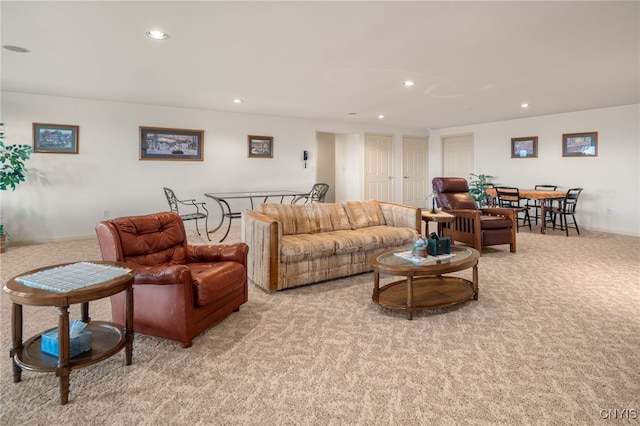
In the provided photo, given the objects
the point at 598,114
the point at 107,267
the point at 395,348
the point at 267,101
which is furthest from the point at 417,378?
the point at 598,114

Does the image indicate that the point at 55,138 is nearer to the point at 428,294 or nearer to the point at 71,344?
the point at 71,344

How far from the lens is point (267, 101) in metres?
6.02

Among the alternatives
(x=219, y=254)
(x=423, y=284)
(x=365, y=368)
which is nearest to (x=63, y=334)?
(x=219, y=254)

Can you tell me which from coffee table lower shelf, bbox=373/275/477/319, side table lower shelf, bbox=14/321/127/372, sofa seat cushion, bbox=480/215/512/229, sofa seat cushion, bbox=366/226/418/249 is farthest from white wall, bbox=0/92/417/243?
coffee table lower shelf, bbox=373/275/477/319

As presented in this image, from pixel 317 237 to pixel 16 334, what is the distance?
2.43 m

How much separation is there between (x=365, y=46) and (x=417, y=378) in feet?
9.41

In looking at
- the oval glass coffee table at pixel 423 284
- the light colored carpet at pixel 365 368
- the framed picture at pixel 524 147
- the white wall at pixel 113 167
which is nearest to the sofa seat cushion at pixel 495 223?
the light colored carpet at pixel 365 368

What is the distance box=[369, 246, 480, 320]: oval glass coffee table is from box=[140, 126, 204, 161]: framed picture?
16.1ft

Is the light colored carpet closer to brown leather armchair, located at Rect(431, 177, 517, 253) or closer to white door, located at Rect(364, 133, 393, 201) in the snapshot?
brown leather armchair, located at Rect(431, 177, 517, 253)

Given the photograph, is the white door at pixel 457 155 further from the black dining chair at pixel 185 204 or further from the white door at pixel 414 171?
the black dining chair at pixel 185 204

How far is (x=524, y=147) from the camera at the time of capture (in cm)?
775

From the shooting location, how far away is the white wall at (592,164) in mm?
6359

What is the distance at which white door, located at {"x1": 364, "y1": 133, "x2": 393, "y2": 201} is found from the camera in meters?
8.98

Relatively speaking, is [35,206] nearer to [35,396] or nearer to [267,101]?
[267,101]
